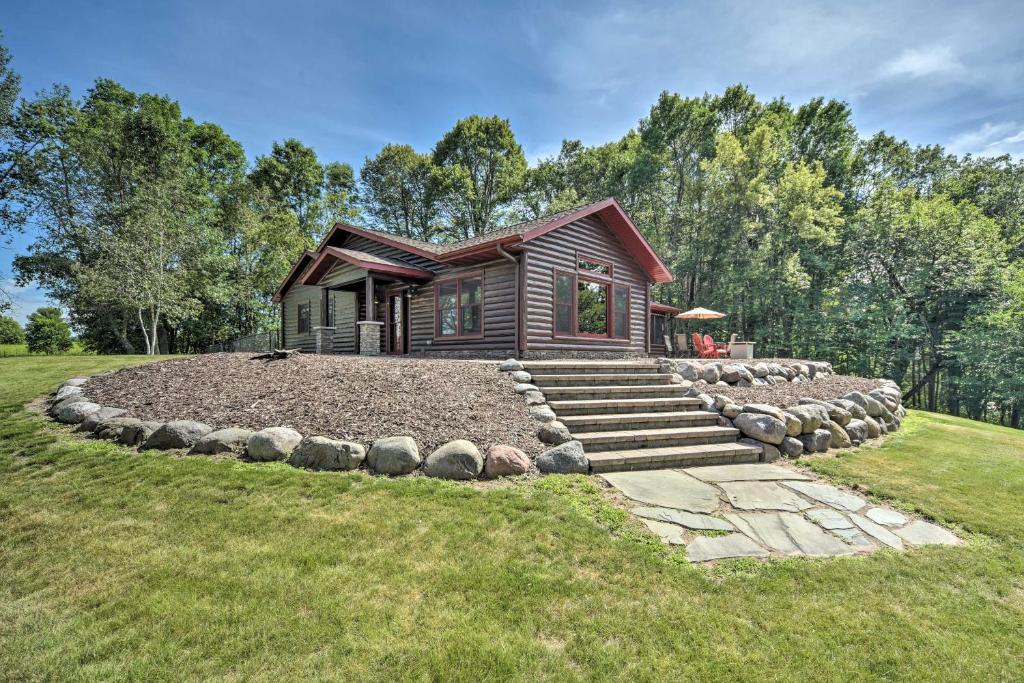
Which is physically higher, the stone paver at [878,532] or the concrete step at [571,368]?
the concrete step at [571,368]

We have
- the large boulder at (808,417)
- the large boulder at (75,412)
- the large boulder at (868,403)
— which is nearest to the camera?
the large boulder at (75,412)

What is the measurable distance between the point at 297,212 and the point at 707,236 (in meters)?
25.4

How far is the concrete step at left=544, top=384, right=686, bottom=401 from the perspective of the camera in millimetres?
6020

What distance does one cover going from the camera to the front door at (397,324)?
12578mm

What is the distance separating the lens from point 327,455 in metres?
4.05

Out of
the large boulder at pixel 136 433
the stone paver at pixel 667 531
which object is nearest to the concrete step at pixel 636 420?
the stone paver at pixel 667 531

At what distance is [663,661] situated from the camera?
1.89 m

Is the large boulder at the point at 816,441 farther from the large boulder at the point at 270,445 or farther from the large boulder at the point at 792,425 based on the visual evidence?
the large boulder at the point at 270,445

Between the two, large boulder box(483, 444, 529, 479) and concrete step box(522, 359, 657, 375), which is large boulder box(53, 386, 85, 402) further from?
concrete step box(522, 359, 657, 375)

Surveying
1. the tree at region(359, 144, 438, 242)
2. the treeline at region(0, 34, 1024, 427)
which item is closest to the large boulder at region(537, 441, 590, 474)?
the treeline at region(0, 34, 1024, 427)

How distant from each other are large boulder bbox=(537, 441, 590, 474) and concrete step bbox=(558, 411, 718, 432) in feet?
2.85

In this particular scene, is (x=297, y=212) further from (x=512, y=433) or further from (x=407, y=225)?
(x=512, y=433)

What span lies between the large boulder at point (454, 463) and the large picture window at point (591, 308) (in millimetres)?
6419

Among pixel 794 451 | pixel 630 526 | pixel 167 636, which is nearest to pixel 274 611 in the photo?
pixel 167 636
